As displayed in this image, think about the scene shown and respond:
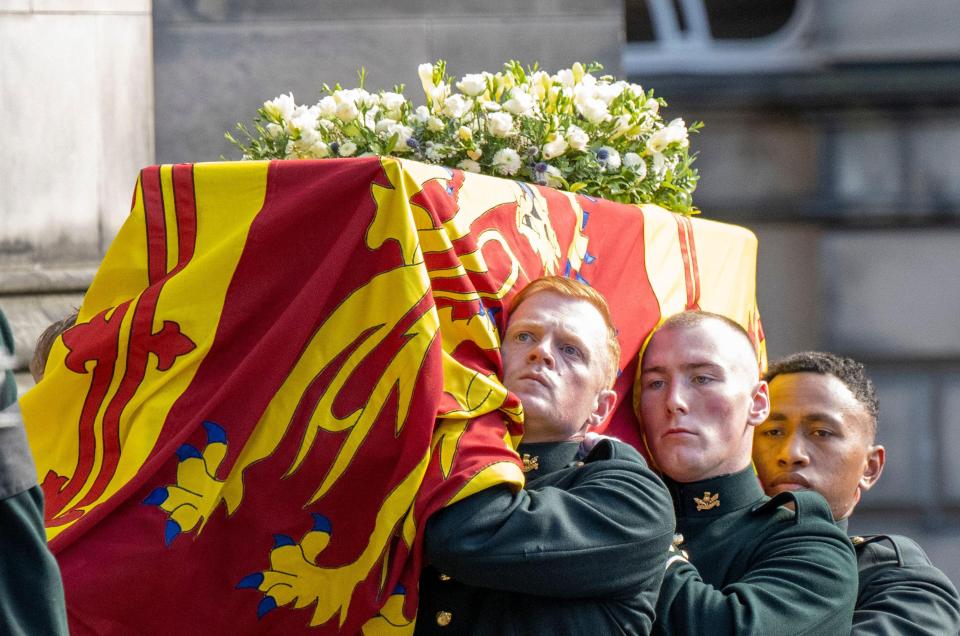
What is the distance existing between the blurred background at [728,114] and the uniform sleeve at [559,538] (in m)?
3.52

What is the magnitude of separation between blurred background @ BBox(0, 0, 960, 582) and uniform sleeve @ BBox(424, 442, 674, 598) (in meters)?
3.52

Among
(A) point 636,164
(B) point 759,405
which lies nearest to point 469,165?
(A) point 636,164

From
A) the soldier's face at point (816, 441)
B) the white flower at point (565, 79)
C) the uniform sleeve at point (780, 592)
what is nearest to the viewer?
the uniform sleeve at point (780, 592)

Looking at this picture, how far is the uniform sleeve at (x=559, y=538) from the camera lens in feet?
7.82

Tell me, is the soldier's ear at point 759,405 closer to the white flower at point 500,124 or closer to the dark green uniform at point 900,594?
the dark green uniform at point 900,594

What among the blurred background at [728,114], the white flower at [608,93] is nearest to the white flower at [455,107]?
the white flower at [608,93]

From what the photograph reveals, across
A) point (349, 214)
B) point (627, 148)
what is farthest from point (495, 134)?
point (349, 214)

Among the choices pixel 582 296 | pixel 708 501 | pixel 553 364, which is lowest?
pixel 708 501

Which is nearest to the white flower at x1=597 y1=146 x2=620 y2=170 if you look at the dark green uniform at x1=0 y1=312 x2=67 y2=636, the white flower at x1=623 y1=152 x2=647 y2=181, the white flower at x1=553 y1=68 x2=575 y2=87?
the white flower at x1=623 y1=152 x2=647 y2=181

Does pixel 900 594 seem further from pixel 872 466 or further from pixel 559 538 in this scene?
pixel 559 538

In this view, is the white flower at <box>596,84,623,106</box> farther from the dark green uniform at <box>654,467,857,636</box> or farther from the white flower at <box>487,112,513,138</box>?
the dark green uniform at <box>654,467,857,636</box>

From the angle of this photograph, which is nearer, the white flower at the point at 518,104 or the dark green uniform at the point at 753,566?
the dark green uniform at the point at 753,566

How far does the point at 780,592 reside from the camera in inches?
107

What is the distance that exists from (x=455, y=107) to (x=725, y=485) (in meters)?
1.29
